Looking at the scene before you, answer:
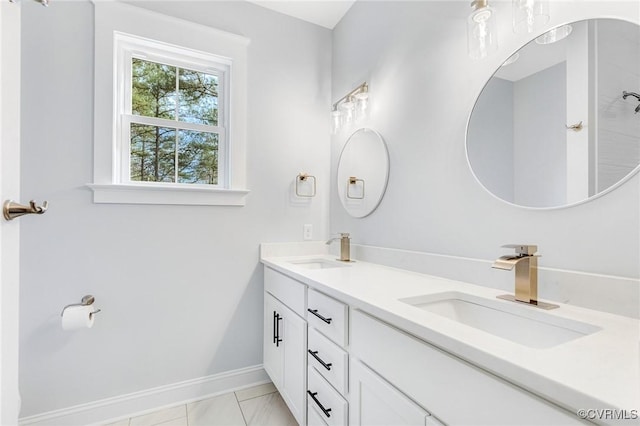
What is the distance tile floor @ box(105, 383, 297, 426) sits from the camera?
1657mm

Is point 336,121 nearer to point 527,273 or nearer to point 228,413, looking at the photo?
point 527,273

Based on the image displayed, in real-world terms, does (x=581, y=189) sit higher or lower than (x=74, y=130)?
lower

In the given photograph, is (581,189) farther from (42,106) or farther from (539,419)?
(42,106)

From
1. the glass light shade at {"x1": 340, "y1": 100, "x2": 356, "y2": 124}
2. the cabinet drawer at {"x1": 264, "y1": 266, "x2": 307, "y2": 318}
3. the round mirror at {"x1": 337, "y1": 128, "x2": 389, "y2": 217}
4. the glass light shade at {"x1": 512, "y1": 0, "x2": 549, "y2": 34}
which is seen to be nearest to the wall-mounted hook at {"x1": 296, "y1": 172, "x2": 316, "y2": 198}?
the round mirror at {"x1": 337, "y1": 128, "x2": 389, "y2": 217}

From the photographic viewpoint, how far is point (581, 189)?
36.4 inches

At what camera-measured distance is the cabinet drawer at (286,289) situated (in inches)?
58.6

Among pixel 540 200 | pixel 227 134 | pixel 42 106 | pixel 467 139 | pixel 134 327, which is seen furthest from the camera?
pixel 227 134

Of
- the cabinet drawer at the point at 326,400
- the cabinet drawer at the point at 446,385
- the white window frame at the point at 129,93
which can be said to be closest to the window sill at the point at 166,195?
the white window frame at the point at 129,93

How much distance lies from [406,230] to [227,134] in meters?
1.37

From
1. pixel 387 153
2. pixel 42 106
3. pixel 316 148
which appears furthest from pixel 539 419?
pixel 42 106

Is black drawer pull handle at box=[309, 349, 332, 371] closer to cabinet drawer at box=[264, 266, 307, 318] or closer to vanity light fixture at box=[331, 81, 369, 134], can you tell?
cabinet drawer at box=[264, 266, 307, 318]

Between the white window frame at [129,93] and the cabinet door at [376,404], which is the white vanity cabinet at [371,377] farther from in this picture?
the white window frame at [129,93]

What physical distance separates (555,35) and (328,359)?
1.44 metres

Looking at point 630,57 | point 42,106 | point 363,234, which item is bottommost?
point 363,234
